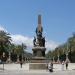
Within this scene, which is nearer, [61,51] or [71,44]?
[71,44]

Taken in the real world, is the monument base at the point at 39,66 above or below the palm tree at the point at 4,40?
below

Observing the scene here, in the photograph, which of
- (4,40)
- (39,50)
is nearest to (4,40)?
(4,40)

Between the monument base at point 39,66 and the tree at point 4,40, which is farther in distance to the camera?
the tree at point 4,40

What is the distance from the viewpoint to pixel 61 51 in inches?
7667

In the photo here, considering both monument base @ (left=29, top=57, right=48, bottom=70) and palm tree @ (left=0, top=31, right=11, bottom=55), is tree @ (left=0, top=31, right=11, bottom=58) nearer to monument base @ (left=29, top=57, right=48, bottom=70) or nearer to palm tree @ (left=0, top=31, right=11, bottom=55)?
palm tree @ (left=0, top=31, right=11, bottom=55)

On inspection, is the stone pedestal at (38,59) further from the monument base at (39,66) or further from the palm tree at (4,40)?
the palm tree at (4,40)

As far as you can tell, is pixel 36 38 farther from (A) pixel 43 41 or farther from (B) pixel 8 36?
(B) pixel 8 36

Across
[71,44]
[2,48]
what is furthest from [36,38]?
[71,44]

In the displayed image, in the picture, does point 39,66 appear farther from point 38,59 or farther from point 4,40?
point 4,40

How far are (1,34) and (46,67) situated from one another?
85112 millimetres

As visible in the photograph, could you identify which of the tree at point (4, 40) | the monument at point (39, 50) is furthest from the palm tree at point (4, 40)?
the monument at point (39, 50)

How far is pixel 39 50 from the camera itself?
55.5 metres

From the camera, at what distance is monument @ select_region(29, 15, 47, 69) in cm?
5438

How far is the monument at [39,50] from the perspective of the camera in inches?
2141
